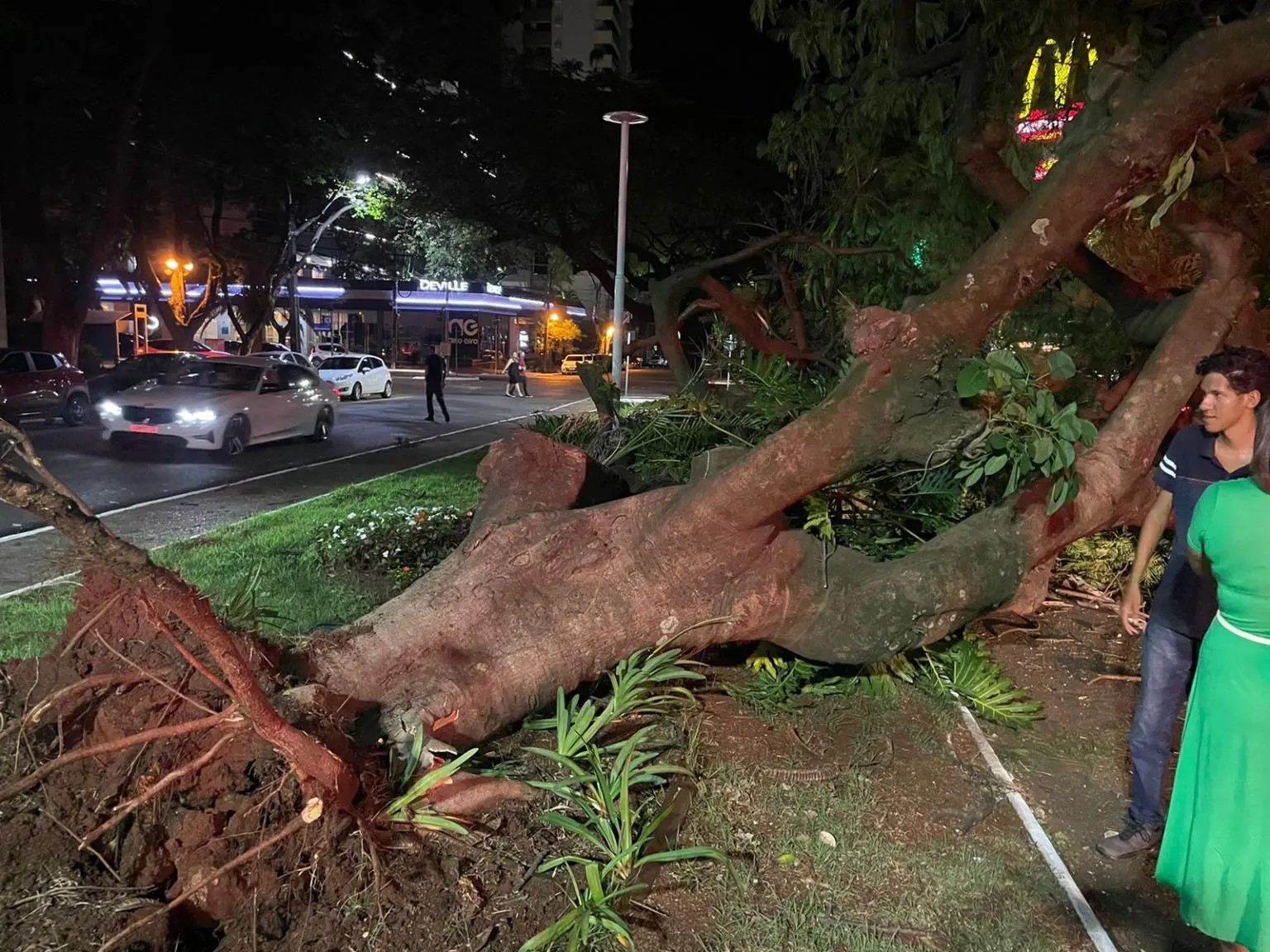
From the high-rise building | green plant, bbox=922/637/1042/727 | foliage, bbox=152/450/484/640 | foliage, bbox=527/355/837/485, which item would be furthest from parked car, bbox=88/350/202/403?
the high-rise building

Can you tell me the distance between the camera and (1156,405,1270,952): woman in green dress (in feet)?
8.58

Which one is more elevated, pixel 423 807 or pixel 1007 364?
pixel 1007 364

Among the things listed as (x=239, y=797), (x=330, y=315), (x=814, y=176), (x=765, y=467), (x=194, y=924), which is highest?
(x=814, y=176)

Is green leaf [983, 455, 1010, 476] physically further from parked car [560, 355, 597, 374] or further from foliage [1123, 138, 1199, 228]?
parked car [560, 355, 597, 374]

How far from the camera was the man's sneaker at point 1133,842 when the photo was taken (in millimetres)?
3445

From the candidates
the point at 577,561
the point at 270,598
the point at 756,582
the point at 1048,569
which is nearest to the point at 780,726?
the point at 756,582

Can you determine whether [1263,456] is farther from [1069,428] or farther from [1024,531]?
[1024,531]

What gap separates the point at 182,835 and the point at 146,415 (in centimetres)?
1264

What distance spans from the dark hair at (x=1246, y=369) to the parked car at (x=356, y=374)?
26.2 metres

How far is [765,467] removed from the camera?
12.5 ft

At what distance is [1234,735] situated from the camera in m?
2.68

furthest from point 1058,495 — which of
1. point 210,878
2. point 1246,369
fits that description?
point 210,878

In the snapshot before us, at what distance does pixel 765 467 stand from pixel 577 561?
951mm

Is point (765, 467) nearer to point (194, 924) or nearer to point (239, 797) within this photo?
point (239, 797)
